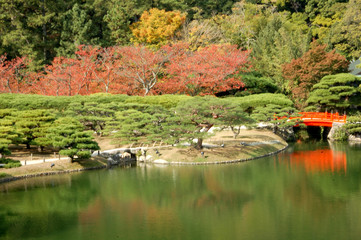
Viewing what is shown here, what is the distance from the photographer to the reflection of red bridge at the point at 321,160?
23175mm

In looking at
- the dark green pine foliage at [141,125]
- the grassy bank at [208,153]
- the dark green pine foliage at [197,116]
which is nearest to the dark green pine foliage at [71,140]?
the grassy bank at [208,153]

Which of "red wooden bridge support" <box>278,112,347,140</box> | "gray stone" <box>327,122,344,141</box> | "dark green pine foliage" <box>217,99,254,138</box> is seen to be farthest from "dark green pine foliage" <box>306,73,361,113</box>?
"dark green pine foliage" <box>217,99,254,138</box>

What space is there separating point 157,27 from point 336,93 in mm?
19620

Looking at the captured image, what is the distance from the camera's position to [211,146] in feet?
91.9

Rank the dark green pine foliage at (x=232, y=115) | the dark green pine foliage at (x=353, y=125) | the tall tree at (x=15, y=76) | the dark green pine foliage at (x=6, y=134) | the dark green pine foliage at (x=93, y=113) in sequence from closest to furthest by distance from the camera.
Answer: the dark green pine foliage at (x=6, y=134)
the dark green pine foliage at (x=232, y=115)
the dark green pine foliage at (x=93, y=113)
the dark green pine foliage at (x=353, y=125)
the tall tree at (x=15, y=76)

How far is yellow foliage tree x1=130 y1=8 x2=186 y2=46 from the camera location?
42.3 metres

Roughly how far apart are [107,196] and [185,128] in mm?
9050

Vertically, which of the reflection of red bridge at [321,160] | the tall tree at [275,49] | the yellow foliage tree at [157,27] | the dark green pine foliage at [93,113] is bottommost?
the reflection of red bridge at [321,160]

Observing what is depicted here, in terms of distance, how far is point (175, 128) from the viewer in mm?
26516

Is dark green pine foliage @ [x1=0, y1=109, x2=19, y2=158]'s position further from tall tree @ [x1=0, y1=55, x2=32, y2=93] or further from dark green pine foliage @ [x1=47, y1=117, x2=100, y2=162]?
tall tree @ [x1=0, y1=55, x2=32, y2=93]

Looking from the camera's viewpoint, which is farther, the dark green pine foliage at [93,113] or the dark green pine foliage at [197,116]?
the dark green pine foliage at [93,113]

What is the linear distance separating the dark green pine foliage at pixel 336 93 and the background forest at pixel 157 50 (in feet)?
5.85

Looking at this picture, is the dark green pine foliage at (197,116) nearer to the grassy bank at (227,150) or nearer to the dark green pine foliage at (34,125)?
the grassy bank at (227,150)

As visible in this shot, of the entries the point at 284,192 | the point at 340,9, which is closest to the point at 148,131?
the point at 284,192
